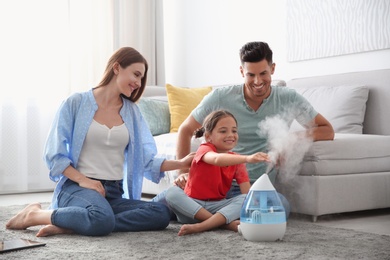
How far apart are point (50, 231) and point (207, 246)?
0.65 m

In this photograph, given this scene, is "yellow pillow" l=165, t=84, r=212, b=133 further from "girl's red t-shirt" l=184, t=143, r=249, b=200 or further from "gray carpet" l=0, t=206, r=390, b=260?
"gray carpet" l=0, t=206, r=390, b=260

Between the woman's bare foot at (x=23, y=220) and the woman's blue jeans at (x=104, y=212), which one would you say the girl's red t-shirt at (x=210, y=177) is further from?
the woman's bare foot at (x=23, y=220)

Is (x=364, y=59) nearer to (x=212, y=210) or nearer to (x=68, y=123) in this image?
(x=212, y=210)

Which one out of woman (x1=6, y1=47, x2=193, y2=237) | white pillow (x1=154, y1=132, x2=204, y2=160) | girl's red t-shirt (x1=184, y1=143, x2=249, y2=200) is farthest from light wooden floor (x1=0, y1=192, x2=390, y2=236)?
white pillow (x1=154, y1=132, x2=204, y2=160)

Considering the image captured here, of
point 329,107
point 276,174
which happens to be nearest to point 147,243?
point 276,174

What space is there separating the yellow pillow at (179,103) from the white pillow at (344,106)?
36.5 inches

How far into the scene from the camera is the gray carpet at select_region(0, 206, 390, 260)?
201 cm

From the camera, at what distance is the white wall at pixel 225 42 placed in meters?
4.19

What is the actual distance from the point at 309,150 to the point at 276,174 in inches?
7.6

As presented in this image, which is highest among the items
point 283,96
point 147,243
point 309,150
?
point 283,96

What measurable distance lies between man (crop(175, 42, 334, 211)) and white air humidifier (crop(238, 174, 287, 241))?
23.1 inches

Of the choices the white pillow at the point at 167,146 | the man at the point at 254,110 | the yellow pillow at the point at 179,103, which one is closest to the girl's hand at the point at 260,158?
the man at the point at 254,110

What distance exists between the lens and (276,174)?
2.93 m

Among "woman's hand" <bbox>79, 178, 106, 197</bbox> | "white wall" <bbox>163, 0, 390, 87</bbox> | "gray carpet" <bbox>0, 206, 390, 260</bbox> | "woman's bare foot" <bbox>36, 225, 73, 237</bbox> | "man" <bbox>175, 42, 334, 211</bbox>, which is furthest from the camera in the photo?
"white wall" <bbox>163, 0, 390, 87</bbox>
